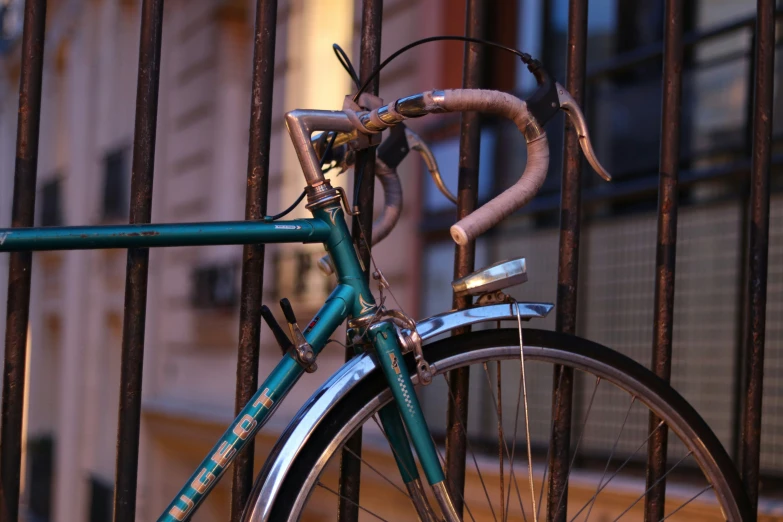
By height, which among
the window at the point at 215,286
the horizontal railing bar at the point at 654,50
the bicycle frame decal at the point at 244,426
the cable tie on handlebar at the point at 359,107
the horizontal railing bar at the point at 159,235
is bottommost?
the bicycle frame decal at the point at 244,426

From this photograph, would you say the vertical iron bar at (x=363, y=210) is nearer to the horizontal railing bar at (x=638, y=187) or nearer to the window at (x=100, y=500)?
the horizontal railing bar at (x=638, y=187)

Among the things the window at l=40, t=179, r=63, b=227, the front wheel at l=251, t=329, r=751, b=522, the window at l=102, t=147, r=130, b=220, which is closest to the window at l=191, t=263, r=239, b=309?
the window at l=102, t=147, r=130, b=220

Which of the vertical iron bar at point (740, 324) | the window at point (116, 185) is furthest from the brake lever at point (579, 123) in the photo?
the window at point (116, 185)

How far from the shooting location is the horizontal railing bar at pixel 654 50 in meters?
3.27

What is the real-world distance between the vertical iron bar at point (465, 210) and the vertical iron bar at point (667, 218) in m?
0.36

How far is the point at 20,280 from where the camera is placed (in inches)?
61.2

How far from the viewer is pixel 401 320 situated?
4.78 ft

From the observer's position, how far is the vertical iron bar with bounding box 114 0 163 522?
5.20 ft

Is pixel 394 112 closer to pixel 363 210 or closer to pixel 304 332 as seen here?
pixel 363 210

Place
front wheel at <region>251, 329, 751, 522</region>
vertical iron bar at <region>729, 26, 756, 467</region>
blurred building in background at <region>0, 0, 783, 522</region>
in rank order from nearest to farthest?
1. front wheel at <region>251, 329, 751, 522</region>
2. vertical iron bar at <region>729, 26, 756, 467</region>
3. blurred building in background at <region>0, 0, 783, 522</region>

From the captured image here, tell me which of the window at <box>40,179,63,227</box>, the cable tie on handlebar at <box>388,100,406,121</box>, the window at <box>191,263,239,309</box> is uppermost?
the window at <box>40,179,63,227</box>

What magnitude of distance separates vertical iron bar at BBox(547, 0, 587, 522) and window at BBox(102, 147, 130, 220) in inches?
304

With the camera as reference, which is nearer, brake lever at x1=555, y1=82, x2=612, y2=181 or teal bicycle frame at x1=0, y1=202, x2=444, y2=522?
teal bicycle frame at x1=0, y1=202, x2=444, y2=522

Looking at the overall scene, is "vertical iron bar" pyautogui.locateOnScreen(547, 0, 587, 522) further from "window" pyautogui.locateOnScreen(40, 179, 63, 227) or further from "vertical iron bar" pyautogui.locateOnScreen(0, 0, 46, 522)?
"window" pyautogui.locateOnScreen(40, 179, 63, 227)
